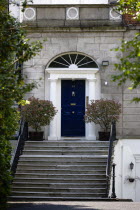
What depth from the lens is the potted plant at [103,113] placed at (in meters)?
19.7

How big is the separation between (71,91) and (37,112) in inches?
86.4

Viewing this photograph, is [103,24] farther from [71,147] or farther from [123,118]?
[71,147]

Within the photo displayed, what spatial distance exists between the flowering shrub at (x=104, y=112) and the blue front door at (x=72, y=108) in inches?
50.1

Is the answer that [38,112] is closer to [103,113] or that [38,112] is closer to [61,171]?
[103,113]

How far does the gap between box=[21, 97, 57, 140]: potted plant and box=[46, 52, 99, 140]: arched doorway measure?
981 millimetres

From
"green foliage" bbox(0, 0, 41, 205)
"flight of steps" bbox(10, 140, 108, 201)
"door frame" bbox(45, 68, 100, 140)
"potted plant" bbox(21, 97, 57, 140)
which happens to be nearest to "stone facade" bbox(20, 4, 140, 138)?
"door frame" bbox(45, 68, 100, 140)

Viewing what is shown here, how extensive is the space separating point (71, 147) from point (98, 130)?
1799 mm

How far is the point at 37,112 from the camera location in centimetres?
1964

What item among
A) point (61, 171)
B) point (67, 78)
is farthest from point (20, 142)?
point (67, 78)

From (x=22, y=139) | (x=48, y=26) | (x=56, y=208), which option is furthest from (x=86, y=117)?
(x=56, y=208)

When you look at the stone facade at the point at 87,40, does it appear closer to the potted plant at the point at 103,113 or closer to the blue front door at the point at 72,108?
the blue front door at the point at 72,108

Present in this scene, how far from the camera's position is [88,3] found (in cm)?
2178

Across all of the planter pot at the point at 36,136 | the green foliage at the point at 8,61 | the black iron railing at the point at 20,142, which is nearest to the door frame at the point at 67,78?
the planter pot at the point at 36,136

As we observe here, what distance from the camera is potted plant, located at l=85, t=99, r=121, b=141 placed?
19.7 metres
